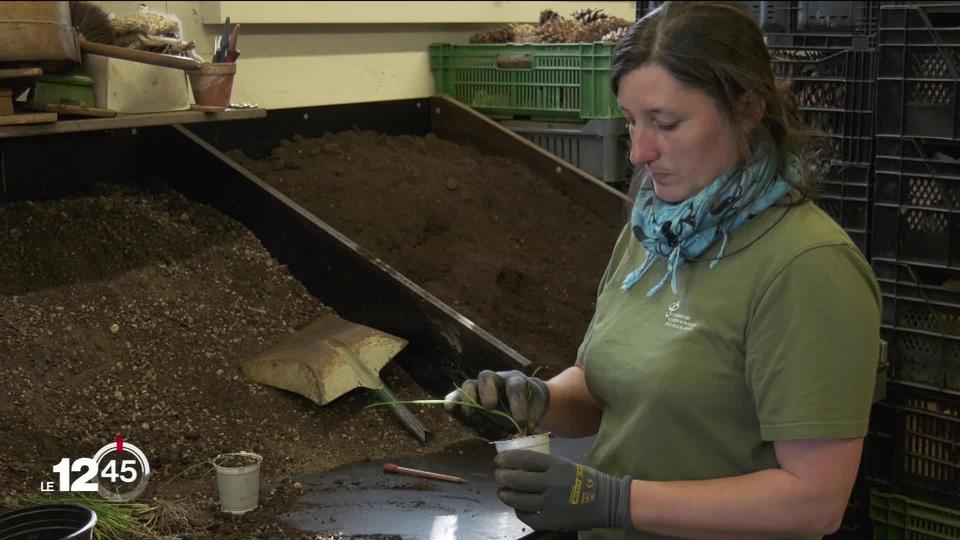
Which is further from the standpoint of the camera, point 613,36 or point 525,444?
point 613,36

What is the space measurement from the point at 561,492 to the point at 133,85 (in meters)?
1.49

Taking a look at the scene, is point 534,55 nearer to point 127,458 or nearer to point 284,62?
point 284,62

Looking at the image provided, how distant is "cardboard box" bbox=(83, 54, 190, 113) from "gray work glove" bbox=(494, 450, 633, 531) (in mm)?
1381

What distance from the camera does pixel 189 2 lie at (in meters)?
3.10

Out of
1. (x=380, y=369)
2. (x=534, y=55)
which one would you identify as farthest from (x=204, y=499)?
(x=534, y=55)

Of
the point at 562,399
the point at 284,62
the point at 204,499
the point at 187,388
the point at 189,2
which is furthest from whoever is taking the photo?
the point at 284,62

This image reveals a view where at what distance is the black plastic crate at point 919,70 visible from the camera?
7.61ft

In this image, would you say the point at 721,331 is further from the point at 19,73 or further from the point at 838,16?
the point at 838,16

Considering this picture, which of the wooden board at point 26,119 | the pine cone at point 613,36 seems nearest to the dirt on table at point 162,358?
the wooden board at point 26,119

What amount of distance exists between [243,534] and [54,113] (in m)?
0.95

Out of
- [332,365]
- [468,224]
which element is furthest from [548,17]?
[332,365]

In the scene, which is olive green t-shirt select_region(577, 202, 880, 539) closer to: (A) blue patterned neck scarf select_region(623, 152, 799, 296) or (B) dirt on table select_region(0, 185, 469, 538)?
(A) blue patterned neck scarf select_region(623, 152, 799, 296)

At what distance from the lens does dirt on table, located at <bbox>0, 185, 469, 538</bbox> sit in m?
2.03

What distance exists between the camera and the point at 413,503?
198cm
